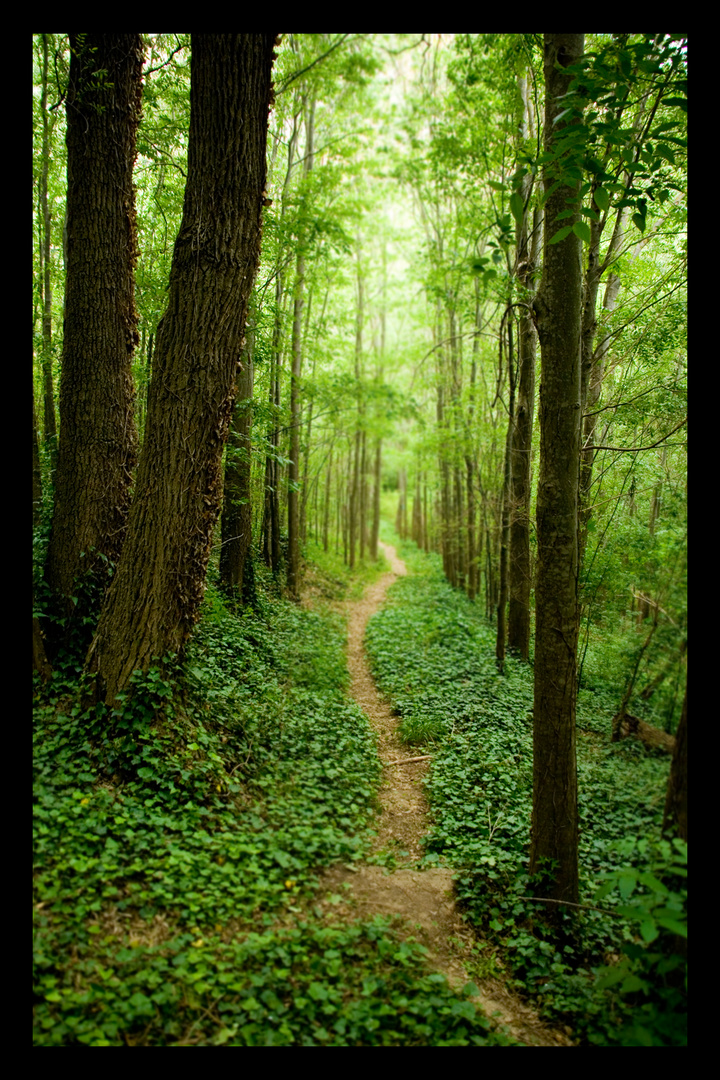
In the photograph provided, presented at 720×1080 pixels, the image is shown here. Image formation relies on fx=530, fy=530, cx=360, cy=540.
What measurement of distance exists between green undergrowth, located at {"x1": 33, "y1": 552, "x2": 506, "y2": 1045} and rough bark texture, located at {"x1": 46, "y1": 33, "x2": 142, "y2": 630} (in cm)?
151

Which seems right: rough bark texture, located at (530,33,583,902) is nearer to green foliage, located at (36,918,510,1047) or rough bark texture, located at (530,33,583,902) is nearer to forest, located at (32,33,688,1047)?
forest, located at (32,33,688,1047)

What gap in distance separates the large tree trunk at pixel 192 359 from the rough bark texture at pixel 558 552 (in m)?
2.59

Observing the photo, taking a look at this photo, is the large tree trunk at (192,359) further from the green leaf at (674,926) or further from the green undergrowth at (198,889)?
the green leaf at (674,926)

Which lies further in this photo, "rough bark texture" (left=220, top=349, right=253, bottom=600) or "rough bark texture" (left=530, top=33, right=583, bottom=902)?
"rough bark texture" (left=220, top=349, right=253, bottom=600)

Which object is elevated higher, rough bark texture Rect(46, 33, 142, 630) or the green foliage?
rough bark texture Rect(46, 33, 142, 630)

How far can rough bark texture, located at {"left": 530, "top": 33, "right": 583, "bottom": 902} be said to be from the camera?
12.2ft

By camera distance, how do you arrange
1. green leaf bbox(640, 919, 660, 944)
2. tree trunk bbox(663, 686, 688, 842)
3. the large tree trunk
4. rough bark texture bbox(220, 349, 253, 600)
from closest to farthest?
green leaf bbox(640, 919, 660, 944) → tree trunk bbox(663, 686, 688, 842) → the large tree trunk → rough bark texture bbox(220, 349, 253, 600)

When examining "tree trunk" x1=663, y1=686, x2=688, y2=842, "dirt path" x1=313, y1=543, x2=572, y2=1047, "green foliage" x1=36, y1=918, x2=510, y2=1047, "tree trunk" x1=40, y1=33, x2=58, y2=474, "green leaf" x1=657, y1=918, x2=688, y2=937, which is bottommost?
"dirt path" x1=313, y1=543, x2=572, y2=1047

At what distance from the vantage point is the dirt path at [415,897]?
10.1 ft

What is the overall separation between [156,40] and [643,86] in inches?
240

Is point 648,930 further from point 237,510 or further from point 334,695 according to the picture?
point 237,510

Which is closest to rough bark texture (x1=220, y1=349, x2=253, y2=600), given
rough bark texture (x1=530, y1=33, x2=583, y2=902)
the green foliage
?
rough bark texture (x1=530, y1=33, x2=583, y2=902)

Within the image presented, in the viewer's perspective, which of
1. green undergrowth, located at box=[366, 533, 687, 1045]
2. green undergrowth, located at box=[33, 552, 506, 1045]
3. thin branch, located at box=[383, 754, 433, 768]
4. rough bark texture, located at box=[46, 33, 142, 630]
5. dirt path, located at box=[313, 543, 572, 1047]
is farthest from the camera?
thin branch, located at box=[383, 754, 433, 768]

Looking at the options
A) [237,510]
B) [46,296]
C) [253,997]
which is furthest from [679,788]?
[46,296]
